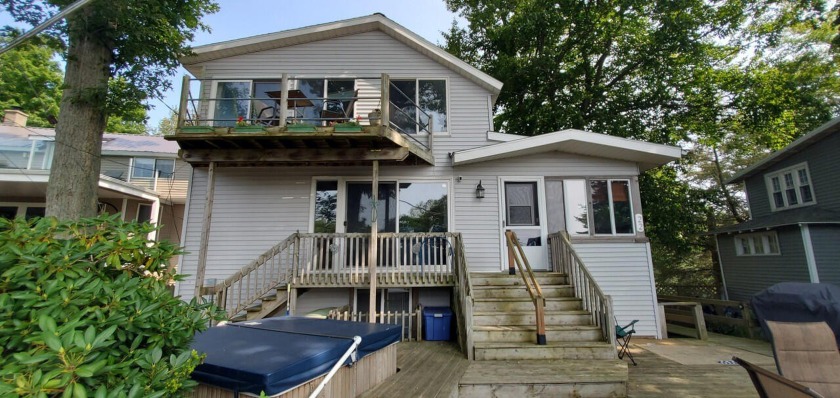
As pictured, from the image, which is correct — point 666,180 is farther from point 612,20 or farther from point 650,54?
point 612,20

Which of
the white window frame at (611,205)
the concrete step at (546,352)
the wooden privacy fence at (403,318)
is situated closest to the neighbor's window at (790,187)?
the white window frame at (611,205)

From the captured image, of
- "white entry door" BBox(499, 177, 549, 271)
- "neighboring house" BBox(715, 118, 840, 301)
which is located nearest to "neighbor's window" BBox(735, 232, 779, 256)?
"neighboring house" BBox(715, 118, 840, 301)

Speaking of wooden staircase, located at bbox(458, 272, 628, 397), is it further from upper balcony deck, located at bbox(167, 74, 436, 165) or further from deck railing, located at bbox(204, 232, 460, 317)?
upper balcony deck, located at bbox(167, 74, 436, 165)

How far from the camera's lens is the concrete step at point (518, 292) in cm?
633

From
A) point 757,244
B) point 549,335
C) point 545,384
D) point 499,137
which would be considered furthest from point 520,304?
point 757,244

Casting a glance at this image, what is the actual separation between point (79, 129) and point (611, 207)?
34.5ft

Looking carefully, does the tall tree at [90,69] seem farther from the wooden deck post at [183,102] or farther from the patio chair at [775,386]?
the patio chair at [775,386]

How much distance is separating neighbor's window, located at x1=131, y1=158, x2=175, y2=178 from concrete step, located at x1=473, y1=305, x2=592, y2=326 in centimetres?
1487

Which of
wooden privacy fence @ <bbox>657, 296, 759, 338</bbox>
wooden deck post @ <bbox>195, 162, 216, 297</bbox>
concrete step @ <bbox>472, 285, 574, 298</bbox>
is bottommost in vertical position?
wooden privacy fence @ <bbox>657, 296, 759, 338</bbox>

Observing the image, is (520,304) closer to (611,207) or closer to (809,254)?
(611,207)

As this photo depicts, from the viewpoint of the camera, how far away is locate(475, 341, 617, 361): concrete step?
5.01 m

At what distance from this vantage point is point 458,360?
5.09 m

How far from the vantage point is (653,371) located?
518 centimetres

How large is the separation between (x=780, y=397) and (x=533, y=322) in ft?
10.1
